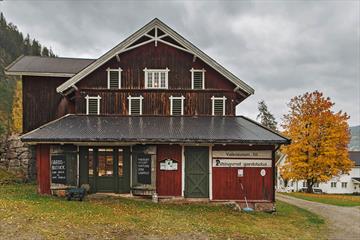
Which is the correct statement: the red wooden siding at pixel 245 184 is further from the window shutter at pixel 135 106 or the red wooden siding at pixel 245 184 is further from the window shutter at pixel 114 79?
the window shutter at pixel 114 79

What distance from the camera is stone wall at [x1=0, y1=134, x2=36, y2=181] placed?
1117 inches

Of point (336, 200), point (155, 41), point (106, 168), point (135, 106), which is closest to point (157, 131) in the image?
point (106, 168)

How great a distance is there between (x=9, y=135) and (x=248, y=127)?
831 inches

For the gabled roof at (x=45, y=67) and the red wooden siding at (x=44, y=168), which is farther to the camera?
the gabled roof at (x=45, y=67)

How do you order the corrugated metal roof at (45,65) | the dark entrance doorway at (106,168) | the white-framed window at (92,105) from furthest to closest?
1. the corrugated metal roof at (45,65)
2. the white-framed window at (92,105)
3. the dark entrance doorway at (106,168)

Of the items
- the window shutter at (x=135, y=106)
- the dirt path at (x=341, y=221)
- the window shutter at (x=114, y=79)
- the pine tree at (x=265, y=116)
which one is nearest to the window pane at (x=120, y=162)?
the window shutter at (x=135, y=106)

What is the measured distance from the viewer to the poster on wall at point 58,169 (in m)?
19.5

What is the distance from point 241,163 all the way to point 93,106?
→ 9.85m

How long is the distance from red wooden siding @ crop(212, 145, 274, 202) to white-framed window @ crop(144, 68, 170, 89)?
635cm

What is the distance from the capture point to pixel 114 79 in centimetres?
2288

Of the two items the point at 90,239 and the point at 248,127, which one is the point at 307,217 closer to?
the point at 248,127

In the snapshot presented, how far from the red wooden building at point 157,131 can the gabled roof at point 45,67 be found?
0.67ft

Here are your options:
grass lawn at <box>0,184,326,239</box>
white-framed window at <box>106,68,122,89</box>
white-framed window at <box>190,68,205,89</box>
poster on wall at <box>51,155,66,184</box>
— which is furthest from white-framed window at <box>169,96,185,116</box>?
poster on wall at <box>51,155,66,184</box>

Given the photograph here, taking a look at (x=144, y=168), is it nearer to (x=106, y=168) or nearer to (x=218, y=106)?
(x=106, y=168)
